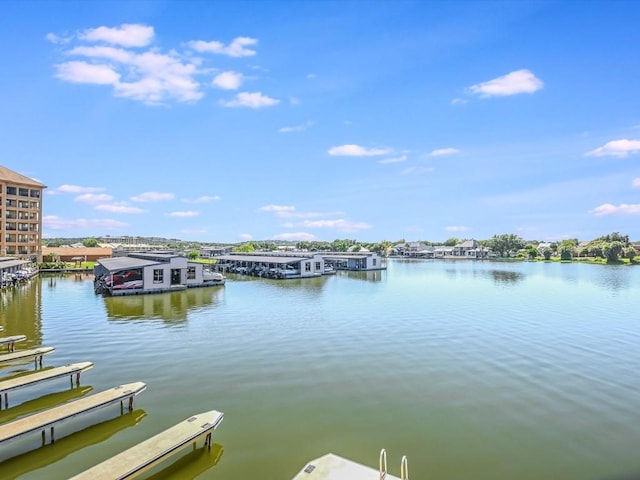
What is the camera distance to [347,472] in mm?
6441

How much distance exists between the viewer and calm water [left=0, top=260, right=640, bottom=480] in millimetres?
7598

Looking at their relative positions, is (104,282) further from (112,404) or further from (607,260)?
(607,260)

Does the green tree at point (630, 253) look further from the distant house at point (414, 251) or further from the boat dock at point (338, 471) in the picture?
the boat dock at point (338, 471)

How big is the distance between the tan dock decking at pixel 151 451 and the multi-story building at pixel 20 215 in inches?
2180

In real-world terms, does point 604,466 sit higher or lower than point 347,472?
lower

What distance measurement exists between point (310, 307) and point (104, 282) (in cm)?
1966

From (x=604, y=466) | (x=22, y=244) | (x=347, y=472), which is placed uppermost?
(x=22, y=244)

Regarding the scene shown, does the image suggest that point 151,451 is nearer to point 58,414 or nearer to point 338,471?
point 58,414

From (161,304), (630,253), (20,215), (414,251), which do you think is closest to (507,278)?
(161,304)

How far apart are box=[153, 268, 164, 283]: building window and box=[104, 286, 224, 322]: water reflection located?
158 centimetres

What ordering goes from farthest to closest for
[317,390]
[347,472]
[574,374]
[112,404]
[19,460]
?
[574,374] → [317,390] → [112,404] → [19,460] → [347,472]

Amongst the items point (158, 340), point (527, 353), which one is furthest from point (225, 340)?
point (527, 353)

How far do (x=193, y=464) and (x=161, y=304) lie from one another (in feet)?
65.8

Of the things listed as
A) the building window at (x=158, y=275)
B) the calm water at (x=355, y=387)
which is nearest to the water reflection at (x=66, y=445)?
the calm water at (x=355, y=387)
